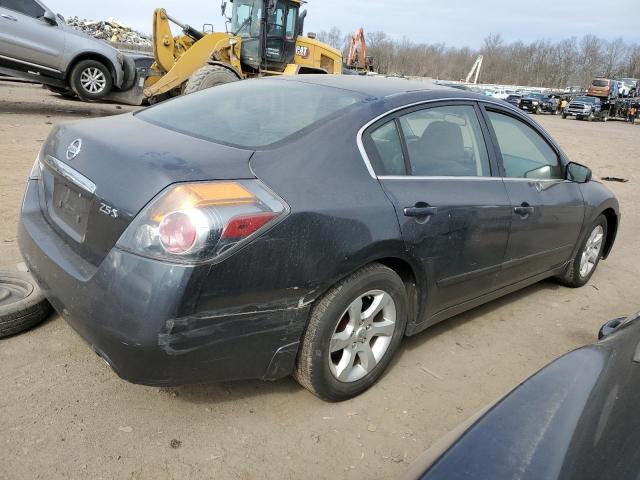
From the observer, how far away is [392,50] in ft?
335

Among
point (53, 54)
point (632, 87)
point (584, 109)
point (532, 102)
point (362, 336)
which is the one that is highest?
point (632, 87)

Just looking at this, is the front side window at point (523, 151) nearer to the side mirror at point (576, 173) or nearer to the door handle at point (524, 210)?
the side mirror at point (576, 173)

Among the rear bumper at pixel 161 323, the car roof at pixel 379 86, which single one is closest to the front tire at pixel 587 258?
the car roof at pixel 379 86

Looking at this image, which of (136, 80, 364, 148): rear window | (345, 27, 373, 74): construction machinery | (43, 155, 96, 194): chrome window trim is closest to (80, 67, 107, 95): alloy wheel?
(136, 80, 364, 148): rear window

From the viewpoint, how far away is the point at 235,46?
13.0 metres

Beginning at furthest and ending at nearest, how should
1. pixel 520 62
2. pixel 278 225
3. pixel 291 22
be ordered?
1. pixel 520 62
2. pixel 291 22
3. pixel 278 225

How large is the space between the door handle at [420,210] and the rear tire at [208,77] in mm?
9020

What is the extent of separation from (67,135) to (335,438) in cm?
203

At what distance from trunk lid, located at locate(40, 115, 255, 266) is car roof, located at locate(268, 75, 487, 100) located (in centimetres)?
102

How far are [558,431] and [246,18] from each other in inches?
522

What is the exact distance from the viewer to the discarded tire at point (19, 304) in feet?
9.89

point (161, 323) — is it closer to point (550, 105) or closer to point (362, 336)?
point (362, 336)

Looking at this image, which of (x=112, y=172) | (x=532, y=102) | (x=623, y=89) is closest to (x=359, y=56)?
(x=532, y=102)

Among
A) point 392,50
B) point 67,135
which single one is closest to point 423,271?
point 67,135
